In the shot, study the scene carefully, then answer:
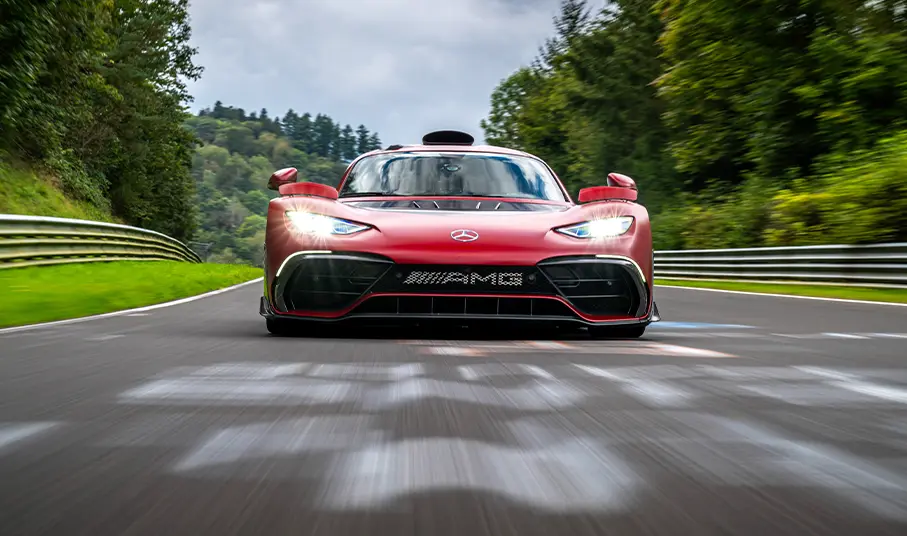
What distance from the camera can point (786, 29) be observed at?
96.6 feet

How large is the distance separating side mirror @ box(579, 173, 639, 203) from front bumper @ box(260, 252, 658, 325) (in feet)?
2.34

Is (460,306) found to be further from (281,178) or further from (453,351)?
(281,178)

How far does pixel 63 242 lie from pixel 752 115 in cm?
2098

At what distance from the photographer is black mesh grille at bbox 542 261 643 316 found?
6207 mm

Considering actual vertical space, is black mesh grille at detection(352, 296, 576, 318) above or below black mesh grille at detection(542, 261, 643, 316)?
below

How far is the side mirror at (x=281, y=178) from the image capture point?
6.74 meters

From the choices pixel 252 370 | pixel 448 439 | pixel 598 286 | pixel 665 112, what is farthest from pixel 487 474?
pixel 665 112

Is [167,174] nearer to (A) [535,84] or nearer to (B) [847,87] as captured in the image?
(A) [535,84]

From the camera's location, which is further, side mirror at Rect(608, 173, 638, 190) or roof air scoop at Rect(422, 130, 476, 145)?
roof air scoop at Rect(422, 130, 476, 145)

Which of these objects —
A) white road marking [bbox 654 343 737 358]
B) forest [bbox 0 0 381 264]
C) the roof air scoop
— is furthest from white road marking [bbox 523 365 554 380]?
forest [bbox 0 0 381 264]

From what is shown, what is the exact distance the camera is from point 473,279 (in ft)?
20.2

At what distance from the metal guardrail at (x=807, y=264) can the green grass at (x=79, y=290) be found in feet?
31.9

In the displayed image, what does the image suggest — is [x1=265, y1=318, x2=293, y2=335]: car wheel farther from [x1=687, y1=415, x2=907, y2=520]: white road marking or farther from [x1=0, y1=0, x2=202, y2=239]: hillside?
[x1=0, y1=0, x2=202, y2=239]: hillside

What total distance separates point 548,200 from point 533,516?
205 inches
